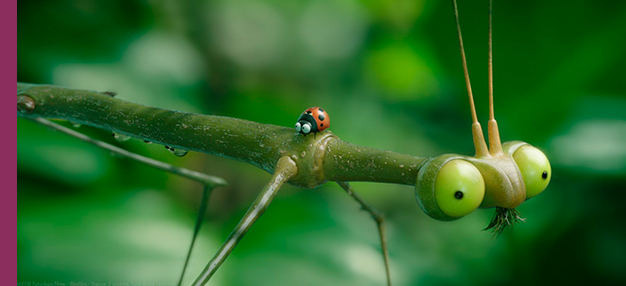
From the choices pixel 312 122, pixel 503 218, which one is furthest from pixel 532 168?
pixel 312 122

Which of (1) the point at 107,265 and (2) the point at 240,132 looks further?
(1) the point at 107,265

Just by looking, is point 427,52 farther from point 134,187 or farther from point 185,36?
point 134,187

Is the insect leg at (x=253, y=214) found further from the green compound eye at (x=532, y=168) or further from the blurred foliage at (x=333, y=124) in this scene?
the blurred foliage at (x=333, y=124)

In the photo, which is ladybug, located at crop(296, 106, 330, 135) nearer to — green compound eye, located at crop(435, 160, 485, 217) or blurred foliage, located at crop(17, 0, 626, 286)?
green compound eye, located at crop(435, 160, 485, 217)

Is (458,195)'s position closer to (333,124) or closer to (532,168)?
(532,168)

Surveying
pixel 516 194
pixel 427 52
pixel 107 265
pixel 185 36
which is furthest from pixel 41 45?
pixel 516 194
